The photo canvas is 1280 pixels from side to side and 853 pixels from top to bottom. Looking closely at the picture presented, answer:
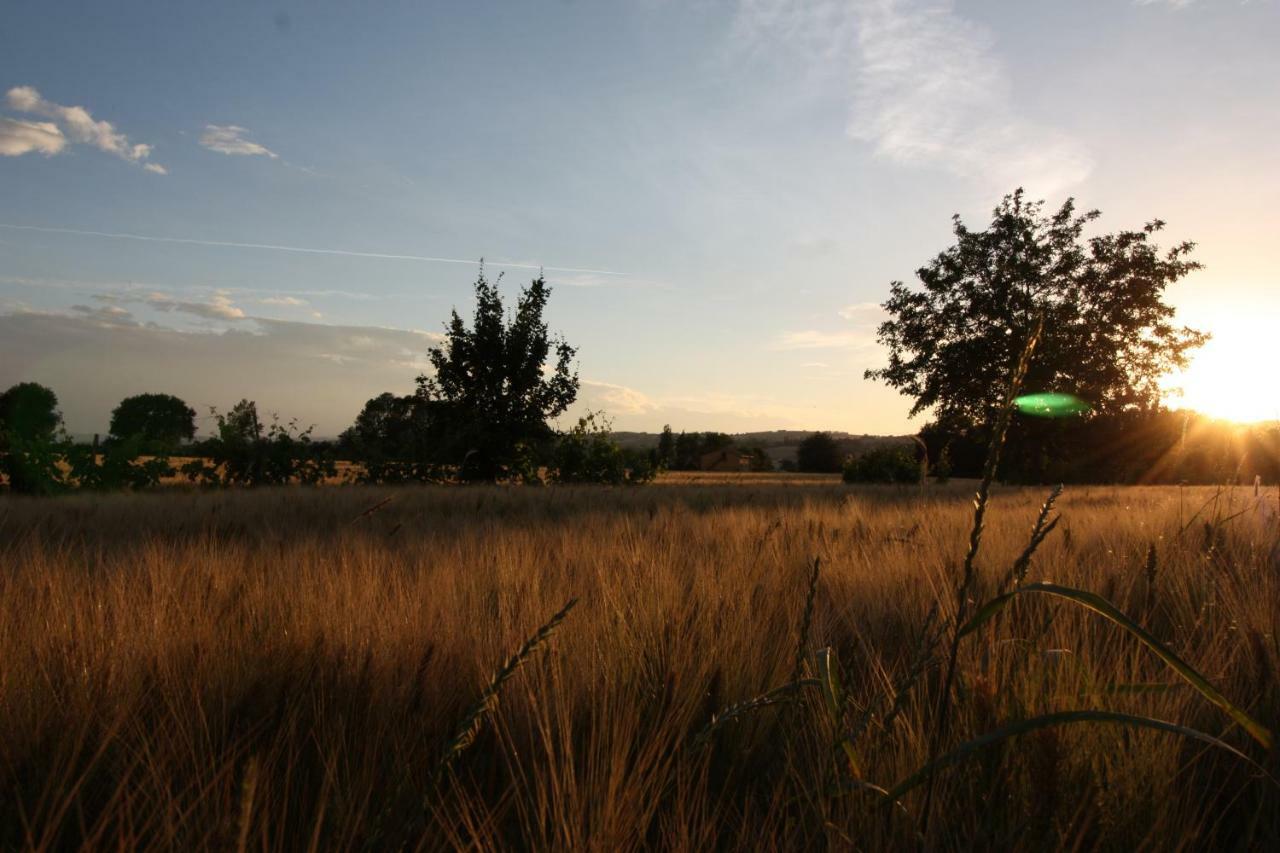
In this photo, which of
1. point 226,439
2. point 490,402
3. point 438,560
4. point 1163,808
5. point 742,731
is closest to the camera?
point 1163,808

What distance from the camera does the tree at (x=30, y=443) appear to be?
9281 mm

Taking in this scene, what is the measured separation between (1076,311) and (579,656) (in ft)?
85.3

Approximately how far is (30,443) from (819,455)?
54.0 meters

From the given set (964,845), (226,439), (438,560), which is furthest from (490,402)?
(964,845)

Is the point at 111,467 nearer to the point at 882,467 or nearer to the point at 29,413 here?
the point at 29,413

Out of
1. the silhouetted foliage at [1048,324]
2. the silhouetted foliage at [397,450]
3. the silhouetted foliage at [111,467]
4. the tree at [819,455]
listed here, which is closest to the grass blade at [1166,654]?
the silhouetted foliage at [111,467]

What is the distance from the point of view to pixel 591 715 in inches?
52.7

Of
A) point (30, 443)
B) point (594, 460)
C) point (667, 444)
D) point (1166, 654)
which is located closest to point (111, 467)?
point (30, 443)

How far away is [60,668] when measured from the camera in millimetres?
1405

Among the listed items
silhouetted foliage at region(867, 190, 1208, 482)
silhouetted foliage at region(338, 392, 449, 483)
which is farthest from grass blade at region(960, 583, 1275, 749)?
silhouetted foliage at region(867, 190, 1208, 482)

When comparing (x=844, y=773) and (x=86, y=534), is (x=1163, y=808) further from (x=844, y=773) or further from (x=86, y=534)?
(x=86, y=534)

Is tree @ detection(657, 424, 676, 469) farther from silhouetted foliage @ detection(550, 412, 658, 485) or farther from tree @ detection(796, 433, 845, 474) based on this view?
tree @ detection(796, 433, 845, 474)

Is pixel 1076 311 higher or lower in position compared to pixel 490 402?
higher

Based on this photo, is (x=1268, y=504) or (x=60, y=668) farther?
(x=1268, y=504)
